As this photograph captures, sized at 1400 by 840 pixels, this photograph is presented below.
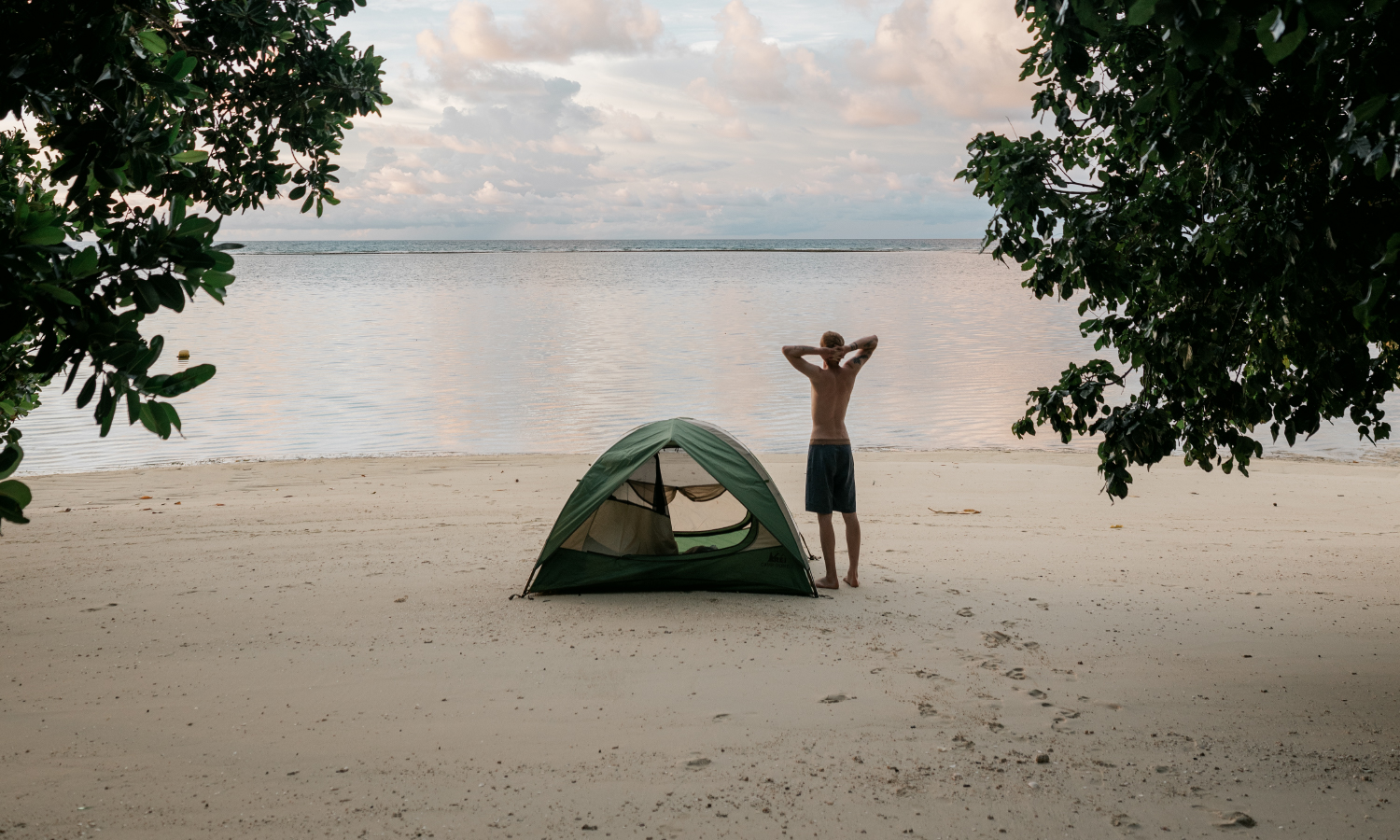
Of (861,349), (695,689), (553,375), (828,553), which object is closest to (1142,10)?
(695,689)

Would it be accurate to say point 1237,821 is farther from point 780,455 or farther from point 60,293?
point 780,455

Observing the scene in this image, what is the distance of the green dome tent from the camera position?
717 centimetres

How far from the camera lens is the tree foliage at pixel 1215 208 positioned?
2.64m

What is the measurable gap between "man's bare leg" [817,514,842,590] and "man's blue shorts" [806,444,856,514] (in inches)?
3.9

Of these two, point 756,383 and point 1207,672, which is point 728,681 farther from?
point 756,383

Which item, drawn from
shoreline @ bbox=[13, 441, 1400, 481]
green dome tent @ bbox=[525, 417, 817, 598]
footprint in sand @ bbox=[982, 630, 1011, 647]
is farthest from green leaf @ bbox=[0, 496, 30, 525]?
shoreline @ bbox=[13, 441, 1400, 481]

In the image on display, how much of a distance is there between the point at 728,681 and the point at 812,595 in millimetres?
1761

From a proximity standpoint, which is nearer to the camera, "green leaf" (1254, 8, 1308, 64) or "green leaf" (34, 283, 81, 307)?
"green leaf" (1254, 8, 1308, 64)

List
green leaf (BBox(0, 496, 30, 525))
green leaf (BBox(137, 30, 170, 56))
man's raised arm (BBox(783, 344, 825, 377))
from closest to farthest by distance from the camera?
green leaf (BBox(0, 496, 30, 525)) < green leaf (BBox(137, 30, 170, 56)) < man's raised arm (BBox(783, 344, 825, 377))

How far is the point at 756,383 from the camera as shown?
2112 cm

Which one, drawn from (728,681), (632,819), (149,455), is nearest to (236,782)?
(632,819)

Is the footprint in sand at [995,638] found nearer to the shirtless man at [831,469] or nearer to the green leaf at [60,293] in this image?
the shirtless man at [831,469]

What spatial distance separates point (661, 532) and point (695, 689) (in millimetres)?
2270

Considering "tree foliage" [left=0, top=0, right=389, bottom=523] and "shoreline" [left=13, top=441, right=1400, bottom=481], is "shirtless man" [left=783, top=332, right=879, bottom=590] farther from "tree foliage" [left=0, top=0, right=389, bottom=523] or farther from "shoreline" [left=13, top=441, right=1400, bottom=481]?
"shoreline" [left=13, top=441, right=1400, bottom=481]
